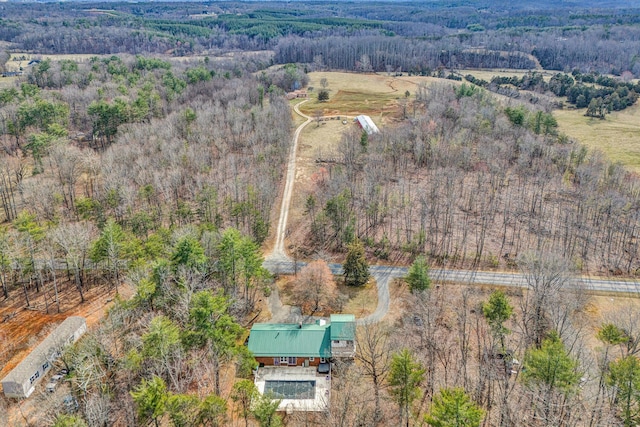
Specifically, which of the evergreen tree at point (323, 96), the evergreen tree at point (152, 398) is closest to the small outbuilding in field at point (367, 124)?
the evergreen tree at point (323, 96)

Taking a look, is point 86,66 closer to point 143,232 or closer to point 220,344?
point 143,232

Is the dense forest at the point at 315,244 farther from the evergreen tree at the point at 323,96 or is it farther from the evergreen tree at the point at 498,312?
the evergreen tree at the point at 323,96

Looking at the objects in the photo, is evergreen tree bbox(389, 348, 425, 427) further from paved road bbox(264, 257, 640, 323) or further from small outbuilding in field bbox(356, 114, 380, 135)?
small outbuilding in field bbox(356, 114, 380, 135)

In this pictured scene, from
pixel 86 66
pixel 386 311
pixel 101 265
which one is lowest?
pixel 386 311

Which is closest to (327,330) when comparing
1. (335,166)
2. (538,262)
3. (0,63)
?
(538,262)

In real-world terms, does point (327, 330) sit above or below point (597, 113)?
below

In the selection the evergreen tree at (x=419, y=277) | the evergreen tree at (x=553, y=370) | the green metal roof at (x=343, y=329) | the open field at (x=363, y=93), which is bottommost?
the green metal roof at (x=343, y=329)

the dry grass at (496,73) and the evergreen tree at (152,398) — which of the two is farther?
the dry grass at (496,73)
